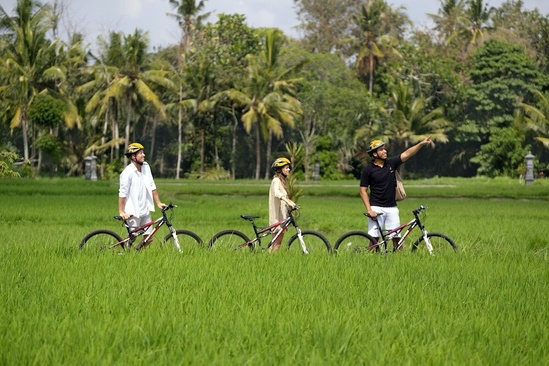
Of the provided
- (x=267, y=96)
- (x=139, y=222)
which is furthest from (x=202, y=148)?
(x=139, y=222)

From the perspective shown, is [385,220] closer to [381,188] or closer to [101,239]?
[381,188]

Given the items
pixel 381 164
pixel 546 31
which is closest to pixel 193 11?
pixel 546 31

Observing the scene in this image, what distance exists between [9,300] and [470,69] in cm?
4206

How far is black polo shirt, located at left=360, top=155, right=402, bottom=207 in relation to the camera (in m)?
9.26

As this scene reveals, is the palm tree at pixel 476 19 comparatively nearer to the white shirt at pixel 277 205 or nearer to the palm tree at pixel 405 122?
the palm tree at pixel 405 122

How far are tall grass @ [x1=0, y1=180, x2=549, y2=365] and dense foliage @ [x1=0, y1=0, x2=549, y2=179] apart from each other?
1190 inches

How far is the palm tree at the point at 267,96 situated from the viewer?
4047cm

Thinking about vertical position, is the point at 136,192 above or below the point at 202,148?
below

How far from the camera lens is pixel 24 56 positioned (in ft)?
123

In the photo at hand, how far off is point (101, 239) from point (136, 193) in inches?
22.4

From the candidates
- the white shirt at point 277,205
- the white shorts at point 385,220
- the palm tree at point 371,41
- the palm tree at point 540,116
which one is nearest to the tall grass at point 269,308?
the white shorts at point 385,220

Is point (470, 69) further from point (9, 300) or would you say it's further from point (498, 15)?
point (9, 300)

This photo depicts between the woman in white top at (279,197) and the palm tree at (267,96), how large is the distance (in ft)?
100

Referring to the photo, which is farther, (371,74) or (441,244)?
(371,74)
